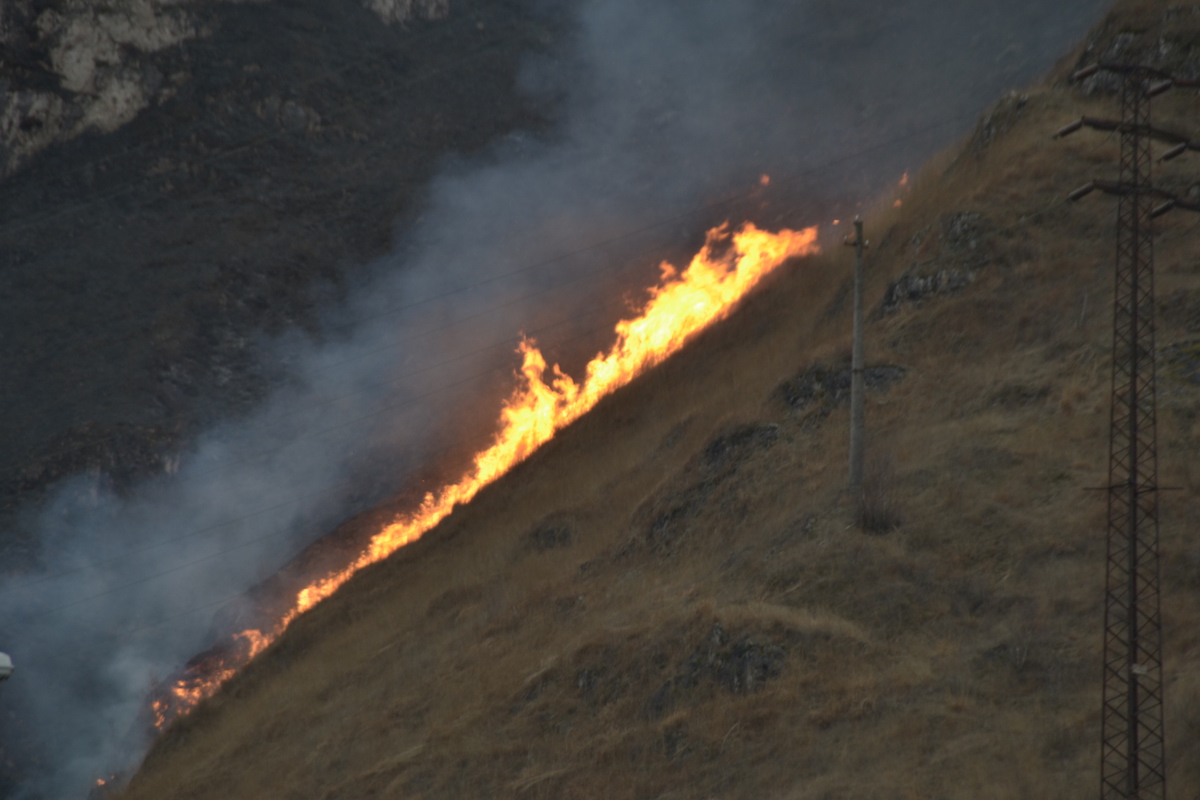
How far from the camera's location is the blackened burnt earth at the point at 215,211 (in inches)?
1630

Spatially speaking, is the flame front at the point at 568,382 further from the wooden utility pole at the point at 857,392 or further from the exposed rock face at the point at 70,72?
the exposed rock face at the point at 70,72

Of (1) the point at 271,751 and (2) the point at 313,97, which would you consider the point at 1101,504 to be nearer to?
(1) the point at 271,751

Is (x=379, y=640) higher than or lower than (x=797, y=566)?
higher

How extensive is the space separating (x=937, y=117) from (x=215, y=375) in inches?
1211

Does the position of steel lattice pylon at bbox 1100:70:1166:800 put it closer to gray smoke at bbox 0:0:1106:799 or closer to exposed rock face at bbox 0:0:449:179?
gray smoke at bbox 0:0:1106:799

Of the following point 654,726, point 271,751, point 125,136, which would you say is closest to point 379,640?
point 271,751

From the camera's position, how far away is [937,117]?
46.8 m

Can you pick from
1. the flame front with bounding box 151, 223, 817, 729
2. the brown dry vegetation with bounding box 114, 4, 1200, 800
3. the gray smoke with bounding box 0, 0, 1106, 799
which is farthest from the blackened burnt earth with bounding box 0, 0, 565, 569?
the brown dry vegetation with bounding box 114, 4, 1200, 800

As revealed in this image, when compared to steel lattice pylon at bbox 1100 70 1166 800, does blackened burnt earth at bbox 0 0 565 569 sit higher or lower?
higher

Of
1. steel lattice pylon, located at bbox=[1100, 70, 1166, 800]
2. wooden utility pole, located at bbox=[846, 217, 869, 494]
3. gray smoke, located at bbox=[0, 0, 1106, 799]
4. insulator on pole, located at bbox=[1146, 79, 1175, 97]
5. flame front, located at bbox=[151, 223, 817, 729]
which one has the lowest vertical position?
steel lattice pylon, located at bbox=[1100, 70, 1166, 800]

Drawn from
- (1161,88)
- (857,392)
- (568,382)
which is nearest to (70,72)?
(568,382)

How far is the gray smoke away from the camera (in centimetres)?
3769

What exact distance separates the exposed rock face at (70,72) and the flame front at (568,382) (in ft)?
70.7

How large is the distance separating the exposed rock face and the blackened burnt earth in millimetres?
729
